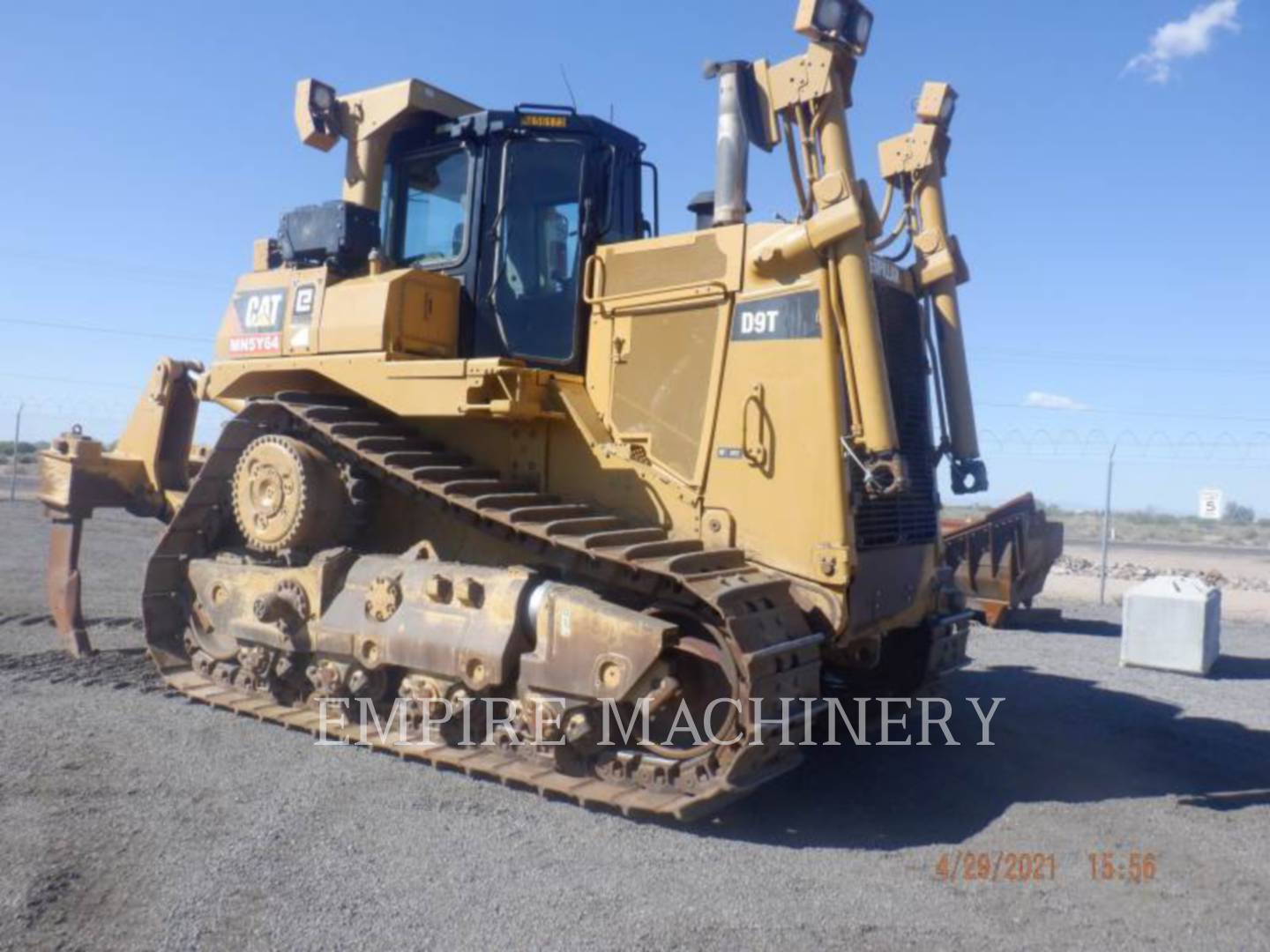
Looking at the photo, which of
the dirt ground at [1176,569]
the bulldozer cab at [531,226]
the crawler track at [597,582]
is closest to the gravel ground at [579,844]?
the crawler track at [597,582]

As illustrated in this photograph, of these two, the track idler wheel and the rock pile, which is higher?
the track idler wheel

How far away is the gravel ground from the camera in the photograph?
3.98 meters

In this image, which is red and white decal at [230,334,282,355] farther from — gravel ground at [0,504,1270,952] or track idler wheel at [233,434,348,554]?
gravel ground at [0,504,1270,952]

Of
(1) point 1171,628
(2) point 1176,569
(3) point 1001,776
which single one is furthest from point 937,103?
(2) point 1176,569

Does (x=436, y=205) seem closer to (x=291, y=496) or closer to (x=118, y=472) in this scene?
(x=291, y=496)

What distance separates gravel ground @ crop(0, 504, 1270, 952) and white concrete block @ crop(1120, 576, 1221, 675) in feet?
8.67

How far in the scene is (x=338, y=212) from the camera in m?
7.02

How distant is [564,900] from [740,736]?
1260 mm

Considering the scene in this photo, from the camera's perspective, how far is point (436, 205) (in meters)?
7.15

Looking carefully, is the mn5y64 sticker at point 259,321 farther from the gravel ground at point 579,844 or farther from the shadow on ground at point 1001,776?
the shadow on ground at point 1001,776

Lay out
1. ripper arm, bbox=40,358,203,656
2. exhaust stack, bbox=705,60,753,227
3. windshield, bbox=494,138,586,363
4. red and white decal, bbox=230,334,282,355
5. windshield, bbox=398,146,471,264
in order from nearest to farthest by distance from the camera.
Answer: exhaust stack, bbox=705,60,753,227 < windshield, bbox=494,138,586,363 < windshield, bbox=398,146,471,264 < red and white decal, bbox=230,334,282,355 < ripper arm, bbox=40,358,203,656

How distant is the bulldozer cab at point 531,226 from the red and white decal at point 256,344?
1431 mm

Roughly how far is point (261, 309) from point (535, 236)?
2.19 m

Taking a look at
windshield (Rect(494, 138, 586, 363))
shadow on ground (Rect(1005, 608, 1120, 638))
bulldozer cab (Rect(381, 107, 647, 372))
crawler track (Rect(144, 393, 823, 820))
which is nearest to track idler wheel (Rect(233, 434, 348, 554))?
crawler track (Rect(144, 393, 823, 820))
